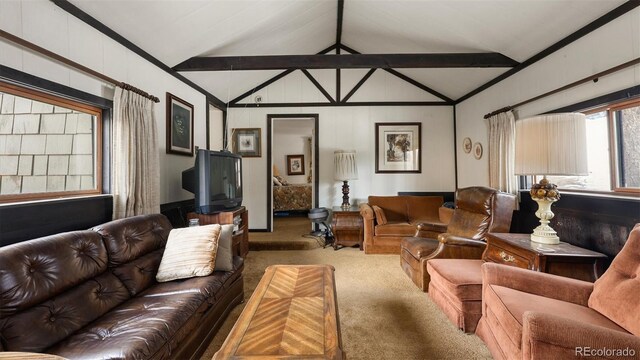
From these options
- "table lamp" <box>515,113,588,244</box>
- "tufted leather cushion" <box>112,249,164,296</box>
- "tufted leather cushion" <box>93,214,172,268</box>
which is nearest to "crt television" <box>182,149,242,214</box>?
"tufted leather cushion" <box>93,214,172,268</box>

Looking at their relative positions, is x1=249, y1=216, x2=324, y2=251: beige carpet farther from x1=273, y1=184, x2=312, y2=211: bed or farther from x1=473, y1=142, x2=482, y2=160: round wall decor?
x1=473, y1=142, x2=482, y2=160: round wall decor

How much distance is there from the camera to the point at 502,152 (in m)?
3.12

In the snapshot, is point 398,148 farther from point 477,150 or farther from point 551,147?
point 551,147

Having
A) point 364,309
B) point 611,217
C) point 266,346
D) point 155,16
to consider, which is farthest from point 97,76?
point 611,217

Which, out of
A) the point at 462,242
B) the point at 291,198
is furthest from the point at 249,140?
the point at 462,242

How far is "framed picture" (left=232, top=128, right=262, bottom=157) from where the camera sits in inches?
182

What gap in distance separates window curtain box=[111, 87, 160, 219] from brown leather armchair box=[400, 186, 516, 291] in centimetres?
275

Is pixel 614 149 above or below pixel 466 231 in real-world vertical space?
above

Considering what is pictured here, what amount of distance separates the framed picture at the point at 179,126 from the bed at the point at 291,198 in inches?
108

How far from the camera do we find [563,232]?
2365 millimetres

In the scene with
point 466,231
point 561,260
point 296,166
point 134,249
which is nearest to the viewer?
point 561,260

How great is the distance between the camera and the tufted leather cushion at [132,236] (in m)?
1.72

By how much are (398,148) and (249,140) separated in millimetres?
2740

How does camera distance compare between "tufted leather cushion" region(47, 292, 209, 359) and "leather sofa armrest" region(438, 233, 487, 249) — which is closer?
"tufted leather cushion" region(47, 292, 209, 359)
